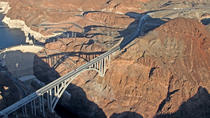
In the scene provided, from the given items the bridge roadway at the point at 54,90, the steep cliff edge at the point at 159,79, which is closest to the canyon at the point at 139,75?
the steep cliff edge at the point at 159,79

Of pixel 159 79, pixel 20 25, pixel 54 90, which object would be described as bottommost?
pixel 159 79

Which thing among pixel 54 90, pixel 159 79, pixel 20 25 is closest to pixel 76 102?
pixel 54 90

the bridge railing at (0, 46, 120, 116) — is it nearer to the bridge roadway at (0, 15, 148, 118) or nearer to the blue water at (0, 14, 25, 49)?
the bridge roadway at (0, 15, 148, 118)

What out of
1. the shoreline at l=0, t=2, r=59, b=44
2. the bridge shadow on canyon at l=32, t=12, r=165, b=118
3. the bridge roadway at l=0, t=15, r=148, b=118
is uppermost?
the shoreline at l=0, t=2, r=59, b=44

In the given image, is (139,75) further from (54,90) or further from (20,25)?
(20,25)

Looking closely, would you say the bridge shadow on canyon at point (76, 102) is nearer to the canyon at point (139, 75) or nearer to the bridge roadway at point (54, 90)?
the canyon at point (139, 75)

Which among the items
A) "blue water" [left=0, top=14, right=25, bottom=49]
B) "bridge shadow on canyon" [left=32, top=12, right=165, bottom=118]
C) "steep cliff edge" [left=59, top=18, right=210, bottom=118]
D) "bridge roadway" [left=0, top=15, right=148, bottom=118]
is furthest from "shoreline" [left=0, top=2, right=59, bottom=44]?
"steep cliff edge" [left=59, top=18, right=210, bottom=118]

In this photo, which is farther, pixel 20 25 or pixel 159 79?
pixel 20 25

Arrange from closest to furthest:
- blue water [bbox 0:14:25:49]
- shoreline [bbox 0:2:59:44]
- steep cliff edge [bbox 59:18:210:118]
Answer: steep cliff edge [bbox 59:18:210:118] → blue water [bbox 0:14:25:49] → shoreline [bbox 0:2:59:44]

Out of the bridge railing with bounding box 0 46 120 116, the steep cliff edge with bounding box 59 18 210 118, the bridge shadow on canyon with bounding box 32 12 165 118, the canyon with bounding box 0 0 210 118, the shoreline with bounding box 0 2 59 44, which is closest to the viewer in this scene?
the bridge railing with bounding box 0 46 120 116

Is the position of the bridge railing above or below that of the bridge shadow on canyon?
above
